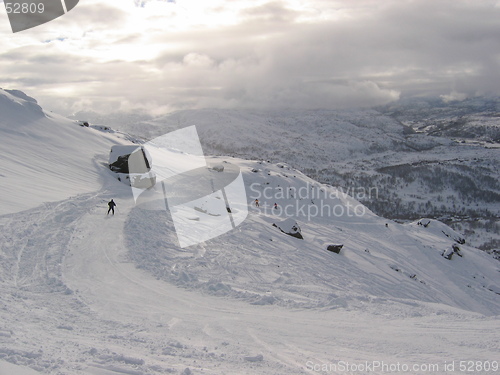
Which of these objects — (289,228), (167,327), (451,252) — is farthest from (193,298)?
(451,252)

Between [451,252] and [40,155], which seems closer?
[40,155]

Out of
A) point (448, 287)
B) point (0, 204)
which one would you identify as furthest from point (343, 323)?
point (448, 287)

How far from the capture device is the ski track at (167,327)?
7.84 metres

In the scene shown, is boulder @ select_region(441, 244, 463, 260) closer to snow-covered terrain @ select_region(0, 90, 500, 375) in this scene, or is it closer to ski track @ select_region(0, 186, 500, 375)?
snow-covered terrain @ select_region(0, 90, 500, 375)

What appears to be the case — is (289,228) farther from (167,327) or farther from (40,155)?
(40,155)

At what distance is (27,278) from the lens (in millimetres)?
13047

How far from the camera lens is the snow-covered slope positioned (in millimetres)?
24188

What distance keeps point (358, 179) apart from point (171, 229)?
181103 mm

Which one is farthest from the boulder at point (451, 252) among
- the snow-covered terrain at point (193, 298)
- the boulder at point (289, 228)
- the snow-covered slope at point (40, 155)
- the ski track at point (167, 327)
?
the snow-covered slope at point (40, 155)

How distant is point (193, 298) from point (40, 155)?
95.2ft

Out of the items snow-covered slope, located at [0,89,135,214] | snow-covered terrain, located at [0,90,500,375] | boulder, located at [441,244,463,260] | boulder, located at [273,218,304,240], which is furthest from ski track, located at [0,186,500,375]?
boulder, located at [441,244,463,260]

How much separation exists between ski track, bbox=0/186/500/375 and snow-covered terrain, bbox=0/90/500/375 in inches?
2.2

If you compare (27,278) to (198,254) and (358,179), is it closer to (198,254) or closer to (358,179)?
(198,254)

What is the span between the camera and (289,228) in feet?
99.2
